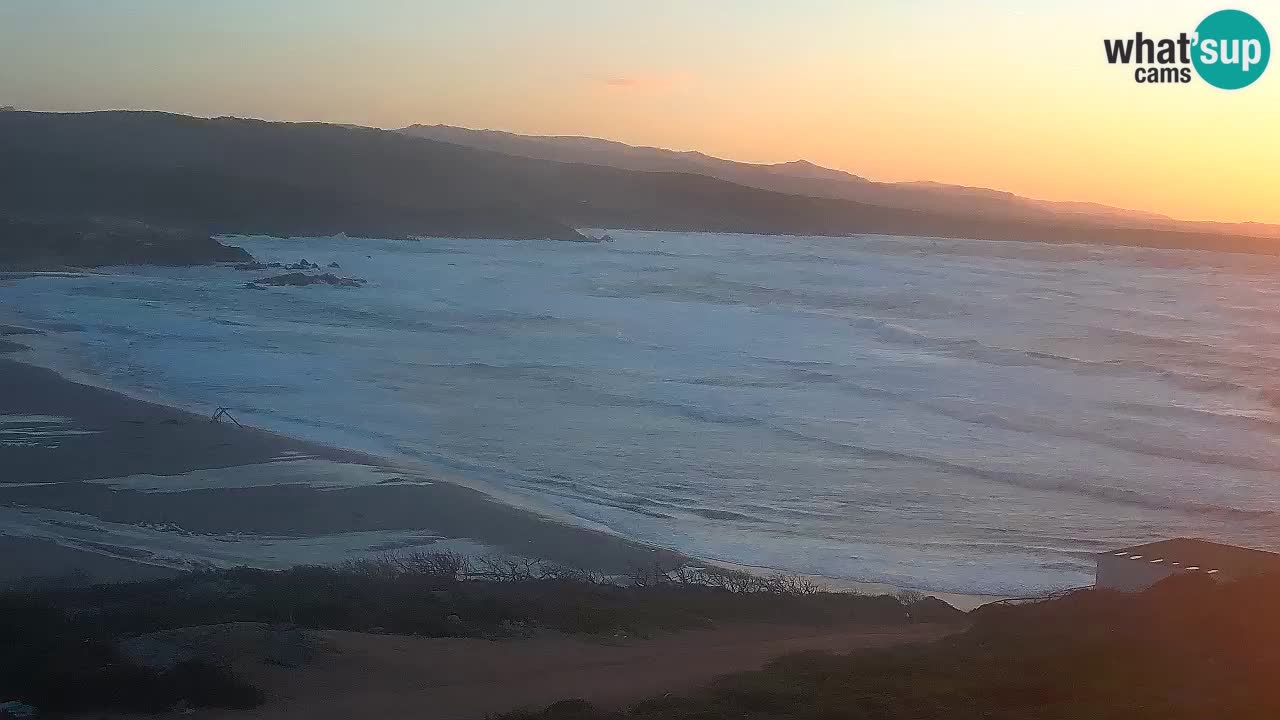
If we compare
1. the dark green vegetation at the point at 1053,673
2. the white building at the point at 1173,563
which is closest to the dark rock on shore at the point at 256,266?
the white building at the point at 1173,563

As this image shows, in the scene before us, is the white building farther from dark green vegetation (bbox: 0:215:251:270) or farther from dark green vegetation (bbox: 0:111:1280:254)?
dark green vegetation (bbox: 0:111:1280:254)

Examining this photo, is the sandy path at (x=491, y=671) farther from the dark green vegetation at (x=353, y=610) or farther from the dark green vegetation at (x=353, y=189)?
the dark green vegetation at (x=353, y=189)

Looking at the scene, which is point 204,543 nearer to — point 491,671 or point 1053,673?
point 491,671

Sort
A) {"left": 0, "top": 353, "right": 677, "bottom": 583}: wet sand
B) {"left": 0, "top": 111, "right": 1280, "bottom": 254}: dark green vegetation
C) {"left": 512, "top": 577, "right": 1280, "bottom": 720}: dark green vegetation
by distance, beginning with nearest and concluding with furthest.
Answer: {"left": 512, "top": 577, "right": 1280, "bottom": 720}: dark green vegetation → {"left": 0, "top": 353, "right": 677, "bottom": 583}: wet sand → {"left": 0, "top": 111, "right": 1280, "bottom": 254}: dark green vegetation

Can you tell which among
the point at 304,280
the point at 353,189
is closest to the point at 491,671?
the point at 304,280

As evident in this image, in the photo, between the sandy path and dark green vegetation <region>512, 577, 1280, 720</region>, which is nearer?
dark green vegetation <region>512, 577, 1280, 720</region>

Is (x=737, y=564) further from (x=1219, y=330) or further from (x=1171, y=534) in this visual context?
(x=1219, y=330)

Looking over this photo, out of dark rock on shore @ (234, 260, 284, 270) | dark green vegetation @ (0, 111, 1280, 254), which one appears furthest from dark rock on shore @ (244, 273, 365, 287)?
dark green vegetation @ (0, 111, 1280, 254)
